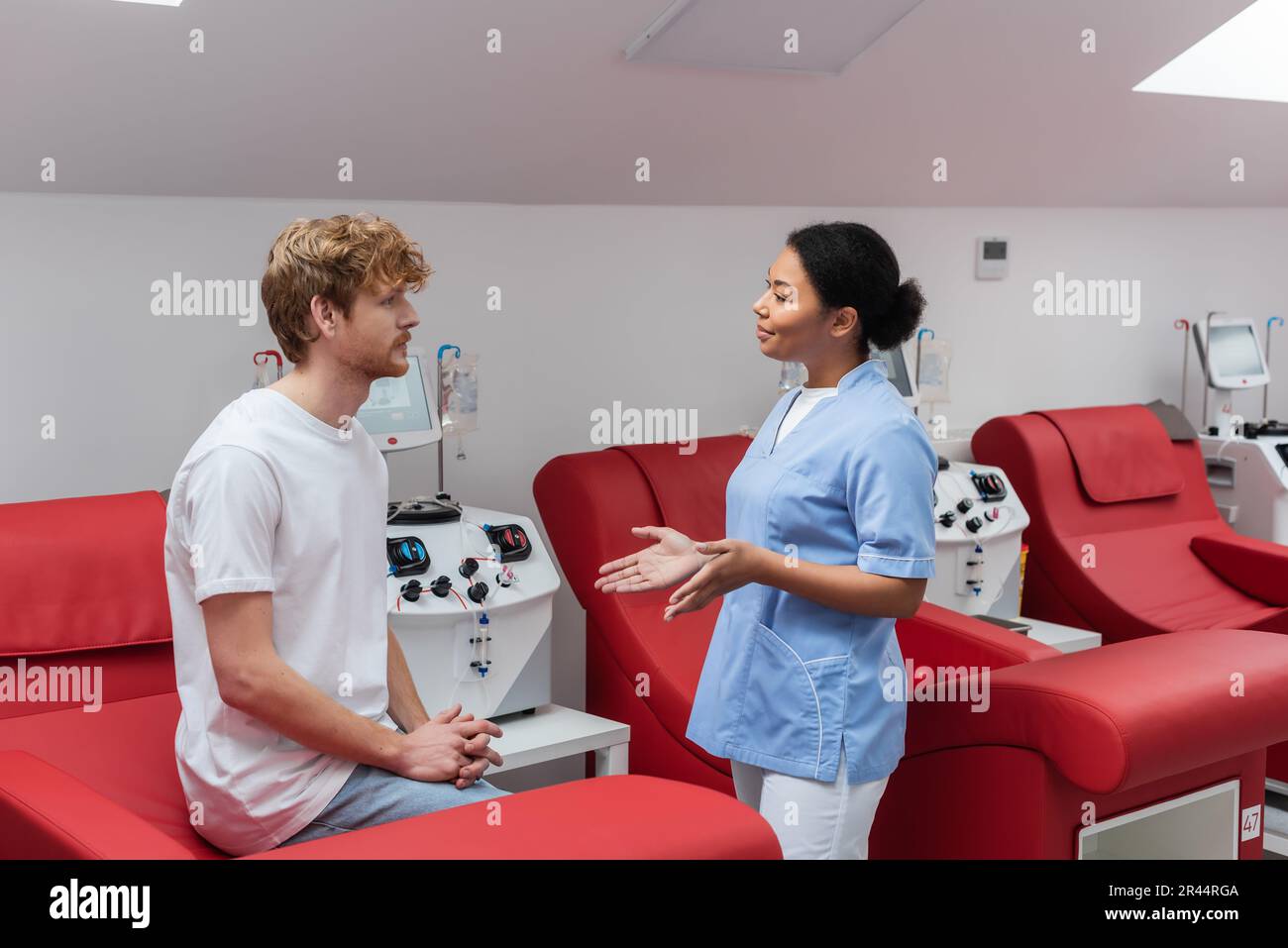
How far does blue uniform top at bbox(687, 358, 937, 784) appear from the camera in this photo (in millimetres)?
1639

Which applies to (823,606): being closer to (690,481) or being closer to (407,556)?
(407,556)

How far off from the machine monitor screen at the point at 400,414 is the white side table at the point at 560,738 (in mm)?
A: 621

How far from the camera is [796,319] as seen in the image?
68.4 inches

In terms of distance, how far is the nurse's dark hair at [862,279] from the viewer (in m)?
1.71

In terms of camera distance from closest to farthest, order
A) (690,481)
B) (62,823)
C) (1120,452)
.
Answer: (62,823) < (690,481) < (1120,452)

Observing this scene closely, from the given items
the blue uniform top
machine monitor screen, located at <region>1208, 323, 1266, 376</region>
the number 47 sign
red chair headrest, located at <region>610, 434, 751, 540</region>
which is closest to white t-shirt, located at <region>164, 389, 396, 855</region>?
the blue uniform top

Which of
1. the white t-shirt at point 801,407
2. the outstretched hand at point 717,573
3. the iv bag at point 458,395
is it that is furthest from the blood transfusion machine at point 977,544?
the outstretched hand at point 717,573

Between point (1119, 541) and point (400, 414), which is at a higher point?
point (400, 414)

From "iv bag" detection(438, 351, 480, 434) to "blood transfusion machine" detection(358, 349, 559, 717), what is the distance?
169mm

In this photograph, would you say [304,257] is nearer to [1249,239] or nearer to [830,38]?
[830,38]

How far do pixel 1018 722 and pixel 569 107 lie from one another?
177 cm

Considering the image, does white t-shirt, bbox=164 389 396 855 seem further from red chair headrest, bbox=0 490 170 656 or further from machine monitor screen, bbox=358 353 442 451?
machine monitor screen, bbox=358 353 442 451

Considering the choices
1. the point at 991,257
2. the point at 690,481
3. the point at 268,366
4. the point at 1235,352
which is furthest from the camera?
the point at 1235,352

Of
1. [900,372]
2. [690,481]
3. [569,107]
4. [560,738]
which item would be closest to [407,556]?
[560,738]
